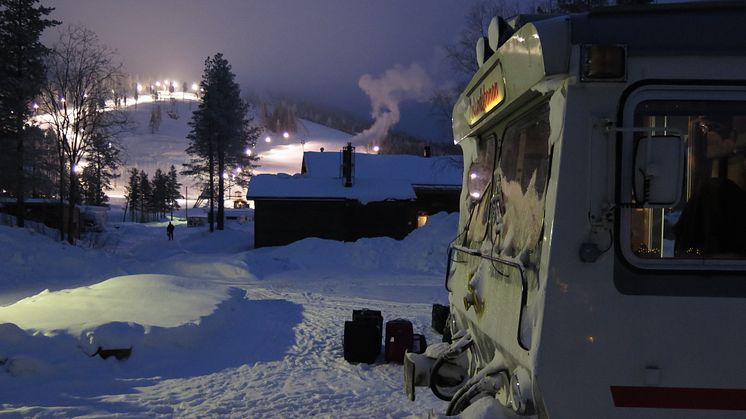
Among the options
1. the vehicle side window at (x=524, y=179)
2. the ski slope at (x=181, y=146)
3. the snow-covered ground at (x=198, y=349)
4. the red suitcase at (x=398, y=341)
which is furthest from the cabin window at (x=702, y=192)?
the ski slope at (x=181, y=146)

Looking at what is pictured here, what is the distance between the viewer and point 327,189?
36.4 m

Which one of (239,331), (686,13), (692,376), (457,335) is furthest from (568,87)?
(239,331)

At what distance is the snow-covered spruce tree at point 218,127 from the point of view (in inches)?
2050

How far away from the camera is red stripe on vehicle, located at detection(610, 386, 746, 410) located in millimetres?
2549

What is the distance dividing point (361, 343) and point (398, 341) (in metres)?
0.59

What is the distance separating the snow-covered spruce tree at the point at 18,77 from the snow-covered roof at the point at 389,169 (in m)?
17.8

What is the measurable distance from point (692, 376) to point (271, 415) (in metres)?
4.86

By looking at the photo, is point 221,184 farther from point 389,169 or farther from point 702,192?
point 702,192

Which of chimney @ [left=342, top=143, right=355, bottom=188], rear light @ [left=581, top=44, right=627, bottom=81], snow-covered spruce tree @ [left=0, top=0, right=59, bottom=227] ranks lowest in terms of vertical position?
rear light @ [left=581, top=44, right=627, bottom=81]

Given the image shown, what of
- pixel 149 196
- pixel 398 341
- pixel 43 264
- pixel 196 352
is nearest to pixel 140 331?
pixel 196 352

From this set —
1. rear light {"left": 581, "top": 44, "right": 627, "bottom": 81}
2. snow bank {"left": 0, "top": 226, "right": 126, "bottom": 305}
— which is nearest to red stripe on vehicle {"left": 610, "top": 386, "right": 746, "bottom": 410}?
rear light {"left": 581, "top": 44, "right": 627, "bottom": 81}

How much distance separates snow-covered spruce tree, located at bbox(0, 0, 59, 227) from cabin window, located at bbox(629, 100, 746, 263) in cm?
3581

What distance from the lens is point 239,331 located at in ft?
35.8

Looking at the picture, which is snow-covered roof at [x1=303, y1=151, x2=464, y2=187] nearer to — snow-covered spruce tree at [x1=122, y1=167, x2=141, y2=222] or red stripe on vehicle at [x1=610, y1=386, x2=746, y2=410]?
red stripe on vehicle at [x1=610, y1=386, x2=746, y2=410]
